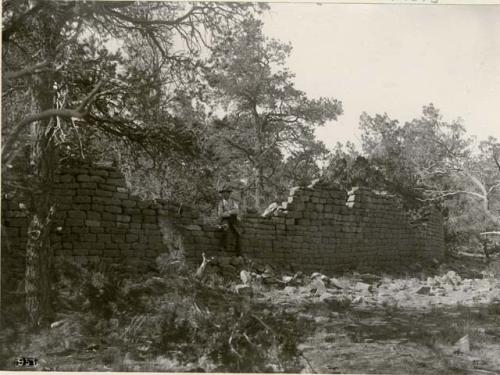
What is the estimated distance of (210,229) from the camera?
858 centimetres

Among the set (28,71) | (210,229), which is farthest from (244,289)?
(28,71)

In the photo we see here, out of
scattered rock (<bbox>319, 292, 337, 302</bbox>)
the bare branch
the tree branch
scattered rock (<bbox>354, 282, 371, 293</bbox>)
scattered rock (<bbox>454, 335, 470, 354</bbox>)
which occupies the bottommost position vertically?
scattered rock (<bbox>454, 335, 470, 354</bbox>)

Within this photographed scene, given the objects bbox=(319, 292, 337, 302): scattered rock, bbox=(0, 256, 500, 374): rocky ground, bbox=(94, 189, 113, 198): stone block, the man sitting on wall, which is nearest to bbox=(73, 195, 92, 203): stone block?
bbox=(94, 189, 113, 198): stone block

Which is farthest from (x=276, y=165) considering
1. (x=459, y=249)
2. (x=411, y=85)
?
(x=459, y=249)

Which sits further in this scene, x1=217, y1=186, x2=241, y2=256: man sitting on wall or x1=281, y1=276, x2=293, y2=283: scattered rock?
x1=217, y1=186, x2=241, y2=256: man sitting on wall

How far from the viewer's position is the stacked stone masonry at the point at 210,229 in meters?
7.02

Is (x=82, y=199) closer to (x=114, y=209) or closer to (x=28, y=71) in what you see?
(x=114, y=209)

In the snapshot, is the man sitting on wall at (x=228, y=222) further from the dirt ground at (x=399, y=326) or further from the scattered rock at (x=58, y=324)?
the scattered rock at (x=58, y=324)

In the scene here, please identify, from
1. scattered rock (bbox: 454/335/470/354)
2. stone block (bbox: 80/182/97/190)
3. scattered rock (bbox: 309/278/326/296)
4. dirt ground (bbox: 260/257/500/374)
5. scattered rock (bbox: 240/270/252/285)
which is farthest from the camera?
scattered rock (bbox: 309/278/326/296)

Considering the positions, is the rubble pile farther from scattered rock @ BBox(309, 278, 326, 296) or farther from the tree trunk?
the tree trunk

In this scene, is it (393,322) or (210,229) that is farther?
(210,229)

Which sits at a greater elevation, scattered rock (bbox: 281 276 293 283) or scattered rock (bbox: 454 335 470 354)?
scattered rock (bbox: 281 276 293 283)

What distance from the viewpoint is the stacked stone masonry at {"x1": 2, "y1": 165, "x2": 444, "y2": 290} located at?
702cm

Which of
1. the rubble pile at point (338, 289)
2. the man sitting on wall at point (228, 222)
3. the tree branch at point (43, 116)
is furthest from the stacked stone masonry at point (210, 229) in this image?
the tree branch at point (43, 116)
